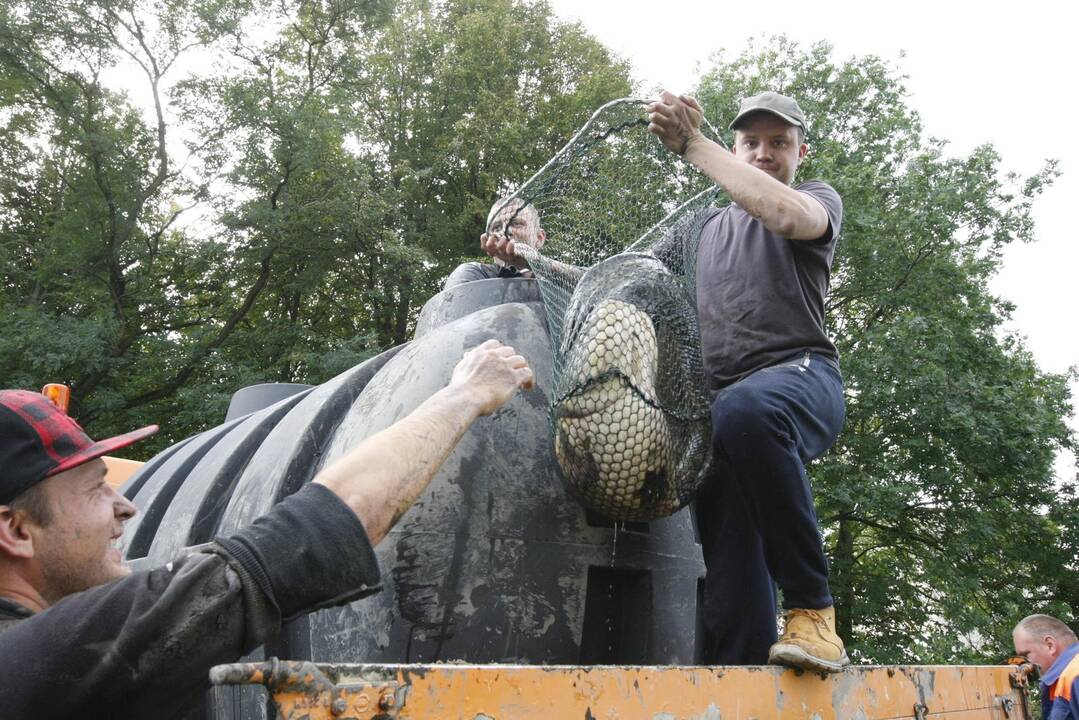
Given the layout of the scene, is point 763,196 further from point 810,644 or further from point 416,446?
point 416,446

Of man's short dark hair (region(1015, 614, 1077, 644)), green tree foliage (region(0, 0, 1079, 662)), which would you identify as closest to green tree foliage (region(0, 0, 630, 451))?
green tree foliage (region(0, 0, 1079, 662))

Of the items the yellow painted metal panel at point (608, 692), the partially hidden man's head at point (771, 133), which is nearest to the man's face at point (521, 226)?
the partially hidden man's head at point (771, 133)

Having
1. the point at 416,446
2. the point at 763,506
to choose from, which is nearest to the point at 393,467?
the point at 416,446

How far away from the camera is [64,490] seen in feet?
5.96

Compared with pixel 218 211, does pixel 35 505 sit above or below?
below

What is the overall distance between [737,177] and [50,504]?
1.93m

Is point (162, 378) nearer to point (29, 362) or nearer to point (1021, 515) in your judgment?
point (29, 362)

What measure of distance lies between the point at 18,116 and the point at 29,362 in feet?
17.7

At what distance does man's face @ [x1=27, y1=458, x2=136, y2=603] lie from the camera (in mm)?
1797

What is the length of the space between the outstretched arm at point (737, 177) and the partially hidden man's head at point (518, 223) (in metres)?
0.65

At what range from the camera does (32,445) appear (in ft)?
5.78

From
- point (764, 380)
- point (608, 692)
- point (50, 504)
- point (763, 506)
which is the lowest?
point (608, 692)

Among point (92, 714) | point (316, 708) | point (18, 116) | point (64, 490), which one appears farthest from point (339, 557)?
point (18, 116)

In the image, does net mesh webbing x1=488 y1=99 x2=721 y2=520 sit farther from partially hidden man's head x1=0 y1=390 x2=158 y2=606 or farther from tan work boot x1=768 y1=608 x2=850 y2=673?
partially hidden man's head x1=0 y1=390 x2=158 y2=606
